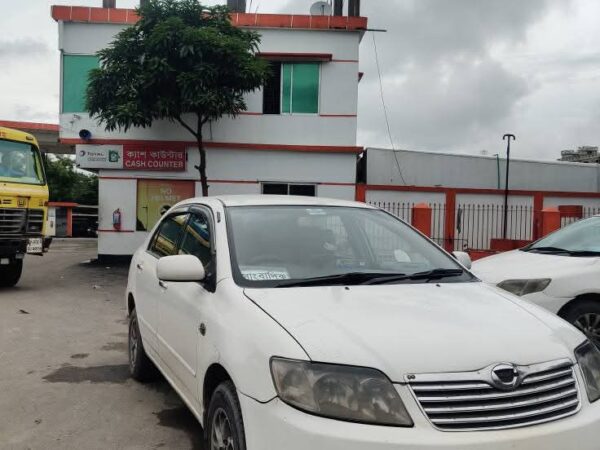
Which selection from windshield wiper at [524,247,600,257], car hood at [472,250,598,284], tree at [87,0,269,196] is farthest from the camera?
tree at [87,0,269,196]

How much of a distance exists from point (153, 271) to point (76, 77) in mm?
12889

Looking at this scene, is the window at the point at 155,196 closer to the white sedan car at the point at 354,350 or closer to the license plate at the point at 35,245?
the license plate at the point at 35,245

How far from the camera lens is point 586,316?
5062 mm

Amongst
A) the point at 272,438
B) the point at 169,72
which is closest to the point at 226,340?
the point at 272,438

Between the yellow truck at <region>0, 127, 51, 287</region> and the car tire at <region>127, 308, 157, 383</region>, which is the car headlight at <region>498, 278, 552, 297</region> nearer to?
the car tire at <region>127, 308, 157, 383</region>

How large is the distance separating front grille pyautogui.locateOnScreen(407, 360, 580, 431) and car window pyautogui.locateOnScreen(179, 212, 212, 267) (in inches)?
63.3

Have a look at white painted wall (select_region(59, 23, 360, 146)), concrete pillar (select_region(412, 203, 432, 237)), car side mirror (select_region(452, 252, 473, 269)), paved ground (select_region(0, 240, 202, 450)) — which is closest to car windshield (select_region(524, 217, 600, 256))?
car side mirror (select_region(452, 252, 473, 269))

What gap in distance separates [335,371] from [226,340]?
68cm

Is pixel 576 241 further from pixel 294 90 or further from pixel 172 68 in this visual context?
pixel 294 90

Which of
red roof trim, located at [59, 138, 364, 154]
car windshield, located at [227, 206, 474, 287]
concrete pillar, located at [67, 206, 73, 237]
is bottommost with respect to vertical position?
concrete pillar, located at [67, 206, 73, 237]

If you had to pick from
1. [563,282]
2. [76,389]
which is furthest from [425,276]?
[76,389]

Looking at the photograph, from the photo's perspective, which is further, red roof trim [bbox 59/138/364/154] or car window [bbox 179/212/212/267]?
red roof trim [bbox 59/138/364/154]

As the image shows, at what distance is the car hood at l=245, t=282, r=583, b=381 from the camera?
2273mm

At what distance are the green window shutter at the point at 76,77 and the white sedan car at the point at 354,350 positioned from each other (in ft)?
43.8
